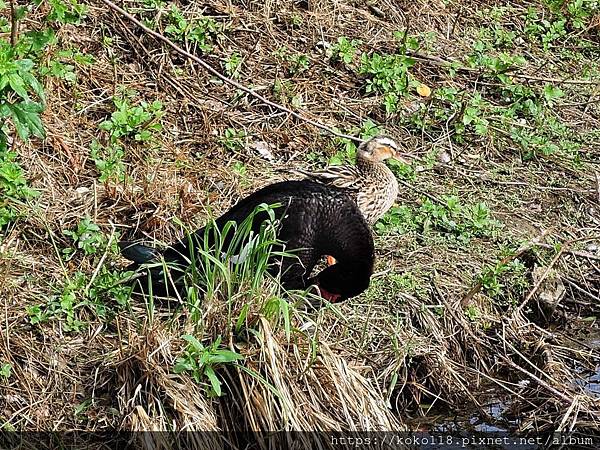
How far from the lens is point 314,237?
5129 mm

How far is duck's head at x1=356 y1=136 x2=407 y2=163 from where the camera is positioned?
6133 mm

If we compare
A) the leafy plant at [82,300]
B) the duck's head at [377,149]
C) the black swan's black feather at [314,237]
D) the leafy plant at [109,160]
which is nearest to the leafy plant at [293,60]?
the duck's head at [377,149]

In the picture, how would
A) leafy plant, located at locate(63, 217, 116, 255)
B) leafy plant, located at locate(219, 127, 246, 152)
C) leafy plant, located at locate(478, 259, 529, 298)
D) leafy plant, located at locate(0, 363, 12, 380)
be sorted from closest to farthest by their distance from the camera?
leafy plant, located at locate(0, 363, 12, 380)
leafy plant, located at locate(63, 217, 116, 255)
leafy plant, located at locate(478, 259, 529, 298)
leafy plant, located at locate(219, 127, 246, 152)

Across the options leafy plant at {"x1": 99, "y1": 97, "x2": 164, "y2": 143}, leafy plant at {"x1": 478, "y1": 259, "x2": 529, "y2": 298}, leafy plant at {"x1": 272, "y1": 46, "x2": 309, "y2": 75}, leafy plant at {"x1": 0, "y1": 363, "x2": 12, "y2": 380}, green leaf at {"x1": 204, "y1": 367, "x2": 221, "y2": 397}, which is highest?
leafy plant at {"x1": 272, "y1": 46, "x2": 309, "y2": 75}

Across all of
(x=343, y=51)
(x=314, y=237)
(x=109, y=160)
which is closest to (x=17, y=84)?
(x=314, y=237)

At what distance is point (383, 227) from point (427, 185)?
0.68 metres

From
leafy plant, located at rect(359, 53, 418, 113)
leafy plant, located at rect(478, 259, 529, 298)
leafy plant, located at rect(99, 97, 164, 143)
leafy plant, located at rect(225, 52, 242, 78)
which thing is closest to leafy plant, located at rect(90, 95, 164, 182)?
leafy plant, located at rect(99, 97, 164, 143)

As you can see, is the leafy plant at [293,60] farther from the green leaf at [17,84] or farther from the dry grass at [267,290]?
the green leaf at [17,84]

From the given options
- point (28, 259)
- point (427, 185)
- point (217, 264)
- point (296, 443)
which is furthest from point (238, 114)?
point (296, 443)

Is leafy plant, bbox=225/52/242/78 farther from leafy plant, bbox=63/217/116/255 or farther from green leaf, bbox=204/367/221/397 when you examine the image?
green leaf, bbox=204/367/221/397

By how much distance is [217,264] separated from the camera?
4316 mm

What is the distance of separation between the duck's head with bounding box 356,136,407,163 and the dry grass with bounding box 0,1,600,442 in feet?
1.09

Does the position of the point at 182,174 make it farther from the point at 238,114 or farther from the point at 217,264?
the point at 217,264

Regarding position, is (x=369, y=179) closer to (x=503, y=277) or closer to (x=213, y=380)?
(x=503, y=277)
